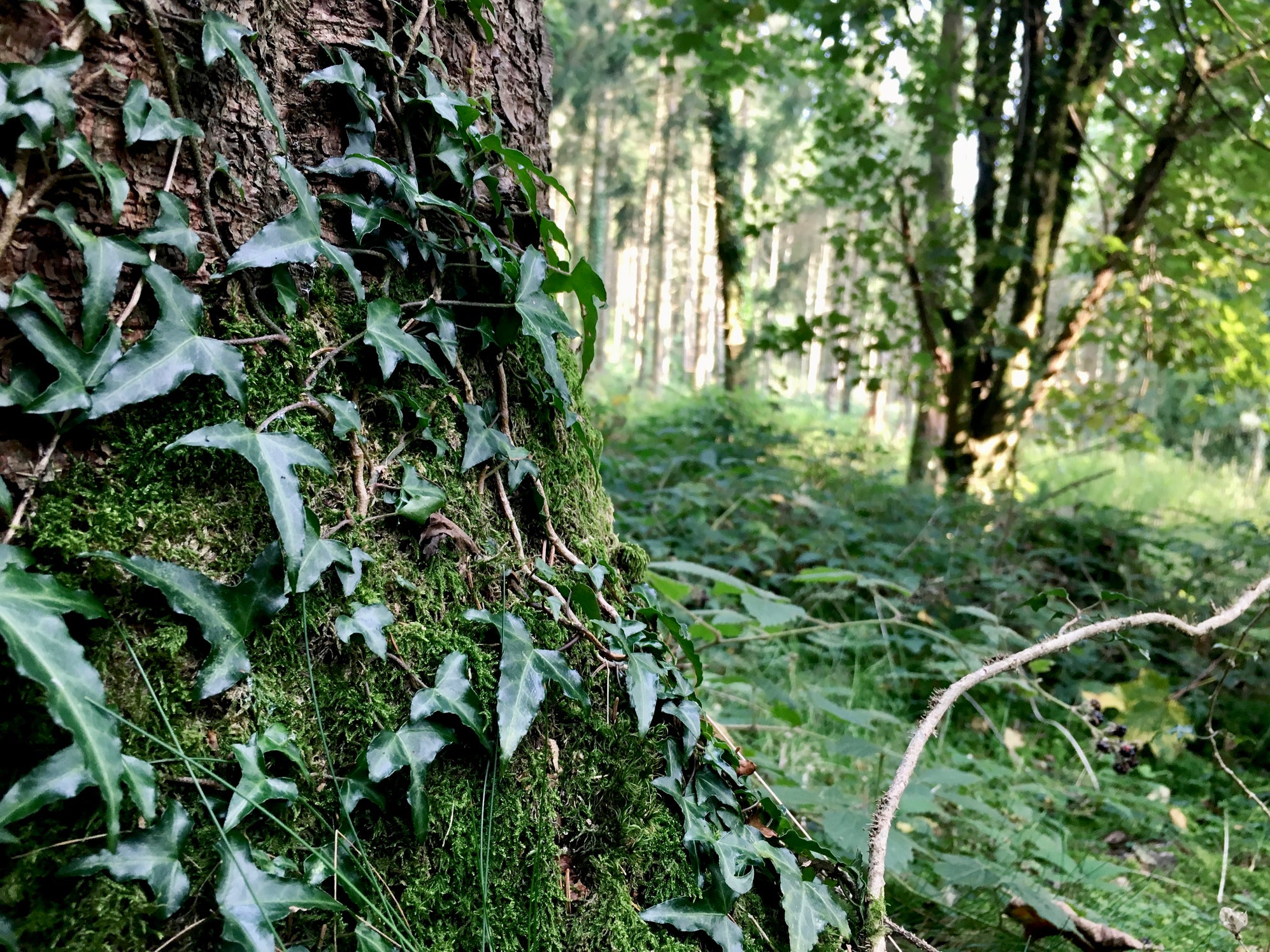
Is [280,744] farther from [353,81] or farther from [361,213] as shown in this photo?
[353,81]

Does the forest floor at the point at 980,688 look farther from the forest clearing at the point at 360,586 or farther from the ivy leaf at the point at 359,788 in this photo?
the ivy leaf at the point at 359,788

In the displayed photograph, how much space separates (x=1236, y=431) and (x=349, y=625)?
19.9 m

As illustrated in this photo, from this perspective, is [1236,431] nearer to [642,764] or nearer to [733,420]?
[733,420]

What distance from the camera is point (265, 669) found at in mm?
971

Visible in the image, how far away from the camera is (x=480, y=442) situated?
1.28 metres

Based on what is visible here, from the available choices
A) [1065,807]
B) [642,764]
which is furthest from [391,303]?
[1065,807]

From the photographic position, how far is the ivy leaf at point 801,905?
46.3 inches

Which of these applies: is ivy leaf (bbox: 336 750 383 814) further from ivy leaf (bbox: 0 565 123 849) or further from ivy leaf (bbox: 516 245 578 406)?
ivy leaf (bbox: 516 245 578 406)

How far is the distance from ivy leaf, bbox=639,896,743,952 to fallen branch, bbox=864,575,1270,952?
0.25 m

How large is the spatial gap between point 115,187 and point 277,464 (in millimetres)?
386

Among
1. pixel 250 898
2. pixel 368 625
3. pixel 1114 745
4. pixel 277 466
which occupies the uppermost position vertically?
pixel 277 466

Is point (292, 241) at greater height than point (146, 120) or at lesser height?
lesser

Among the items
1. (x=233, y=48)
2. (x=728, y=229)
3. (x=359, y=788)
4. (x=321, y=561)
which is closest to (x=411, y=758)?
(x=359, y=788)

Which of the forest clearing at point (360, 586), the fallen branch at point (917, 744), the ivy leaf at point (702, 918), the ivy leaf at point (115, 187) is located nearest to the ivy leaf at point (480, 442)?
the forest clearing at point (360, 586)
